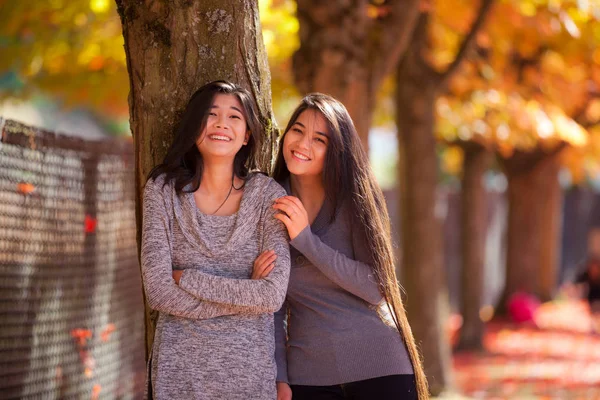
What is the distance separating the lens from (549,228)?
1548cm

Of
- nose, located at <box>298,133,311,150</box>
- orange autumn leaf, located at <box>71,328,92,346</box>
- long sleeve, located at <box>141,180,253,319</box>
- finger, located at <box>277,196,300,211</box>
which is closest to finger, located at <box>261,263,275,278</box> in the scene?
long sleeve, located at <box>141,180,253,319</box>

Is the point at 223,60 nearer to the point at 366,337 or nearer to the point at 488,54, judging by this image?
the point at 366,337

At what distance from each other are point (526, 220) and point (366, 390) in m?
12.7

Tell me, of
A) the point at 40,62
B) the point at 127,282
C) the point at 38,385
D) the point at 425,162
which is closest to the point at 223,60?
the point at 38,385

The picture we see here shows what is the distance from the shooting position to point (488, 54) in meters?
10.1

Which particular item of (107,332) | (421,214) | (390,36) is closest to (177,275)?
(107,332)

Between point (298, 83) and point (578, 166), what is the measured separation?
10.2 metres

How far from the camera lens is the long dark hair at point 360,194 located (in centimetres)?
336

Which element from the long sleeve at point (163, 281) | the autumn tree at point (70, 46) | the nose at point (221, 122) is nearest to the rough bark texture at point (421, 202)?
the autumn tree at point (70, 46)

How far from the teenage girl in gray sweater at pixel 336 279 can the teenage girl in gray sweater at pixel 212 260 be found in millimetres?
179

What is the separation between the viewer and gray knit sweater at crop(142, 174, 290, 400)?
2922mm

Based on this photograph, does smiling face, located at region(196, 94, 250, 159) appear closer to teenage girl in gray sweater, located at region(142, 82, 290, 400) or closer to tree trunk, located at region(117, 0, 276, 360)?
teenage girl in gray sweater, located at region(142, 82, 290, 400)

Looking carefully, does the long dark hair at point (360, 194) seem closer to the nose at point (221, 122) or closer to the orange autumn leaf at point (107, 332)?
the nose at point (221, 122)

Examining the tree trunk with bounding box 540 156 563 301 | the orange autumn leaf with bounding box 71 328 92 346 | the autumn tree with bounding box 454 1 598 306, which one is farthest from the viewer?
the tree trunk with bounding box 540 156 563 301
